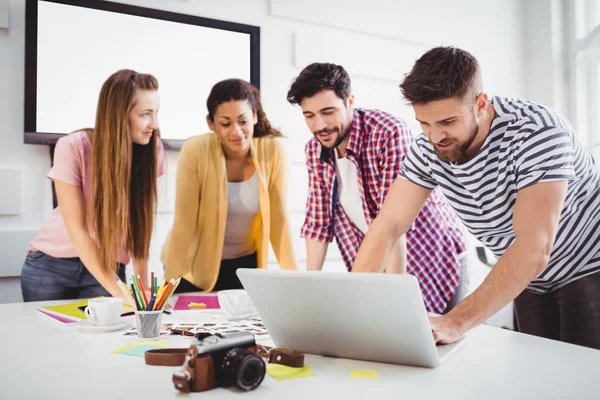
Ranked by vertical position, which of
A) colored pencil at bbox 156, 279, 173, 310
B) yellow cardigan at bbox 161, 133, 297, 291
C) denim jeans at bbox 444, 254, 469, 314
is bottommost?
denim jeans at bbox 444, 254, 469, 314

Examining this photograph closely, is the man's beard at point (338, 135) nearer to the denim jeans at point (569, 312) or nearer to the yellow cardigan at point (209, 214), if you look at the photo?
the yellow cardigan at point (209, 214)

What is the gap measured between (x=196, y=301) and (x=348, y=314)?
782 mm

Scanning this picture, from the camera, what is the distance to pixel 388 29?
3.31 meters

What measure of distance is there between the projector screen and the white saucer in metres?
1.36

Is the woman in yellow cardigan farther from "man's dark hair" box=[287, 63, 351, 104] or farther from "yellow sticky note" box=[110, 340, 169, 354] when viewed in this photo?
"yellow sticky note" box=[110, 340, 169, 354]

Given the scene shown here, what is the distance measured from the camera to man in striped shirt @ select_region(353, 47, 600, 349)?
1105mm

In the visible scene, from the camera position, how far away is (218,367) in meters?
0.79

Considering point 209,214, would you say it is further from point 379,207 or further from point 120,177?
point 379,207

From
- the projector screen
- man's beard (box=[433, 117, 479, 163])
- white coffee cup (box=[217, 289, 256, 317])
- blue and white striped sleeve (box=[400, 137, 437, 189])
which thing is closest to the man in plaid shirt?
blue and white striped sleeve (box=[400, 137, 437, 189])

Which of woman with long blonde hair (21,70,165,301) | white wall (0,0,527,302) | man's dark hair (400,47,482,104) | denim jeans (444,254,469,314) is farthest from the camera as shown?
white wall (0,0,527,302)

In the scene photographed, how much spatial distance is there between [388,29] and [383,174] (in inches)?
70.8

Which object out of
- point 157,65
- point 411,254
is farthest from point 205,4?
point 411,254

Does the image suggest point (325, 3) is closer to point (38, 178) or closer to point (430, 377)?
point (38, 178)

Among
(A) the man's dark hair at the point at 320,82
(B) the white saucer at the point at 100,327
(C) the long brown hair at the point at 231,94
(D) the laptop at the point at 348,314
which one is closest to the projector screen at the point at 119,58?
(C) the long brown hair at the point at 231,94
